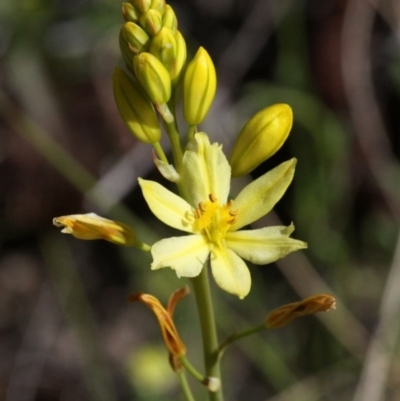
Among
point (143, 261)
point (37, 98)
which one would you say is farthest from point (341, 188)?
point (37, 98)

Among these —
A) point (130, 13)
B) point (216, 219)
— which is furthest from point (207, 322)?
point (130, 13)

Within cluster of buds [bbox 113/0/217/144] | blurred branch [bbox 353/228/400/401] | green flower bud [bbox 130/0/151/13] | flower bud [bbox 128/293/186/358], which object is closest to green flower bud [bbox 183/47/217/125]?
cluster of buds [bbox 113/0/217/144]

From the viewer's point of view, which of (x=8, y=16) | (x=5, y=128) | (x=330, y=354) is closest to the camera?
(x=330, y=354)

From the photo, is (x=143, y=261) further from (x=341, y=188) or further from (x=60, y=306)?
(x=341, y=188)

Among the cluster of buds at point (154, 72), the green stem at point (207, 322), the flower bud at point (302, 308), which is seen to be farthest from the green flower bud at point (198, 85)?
the flower bud at point (302, 308)

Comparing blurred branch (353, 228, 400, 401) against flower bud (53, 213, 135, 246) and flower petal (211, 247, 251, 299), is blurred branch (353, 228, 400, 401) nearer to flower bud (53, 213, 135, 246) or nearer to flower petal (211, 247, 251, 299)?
flower petal (211, 247, 251, 299)
